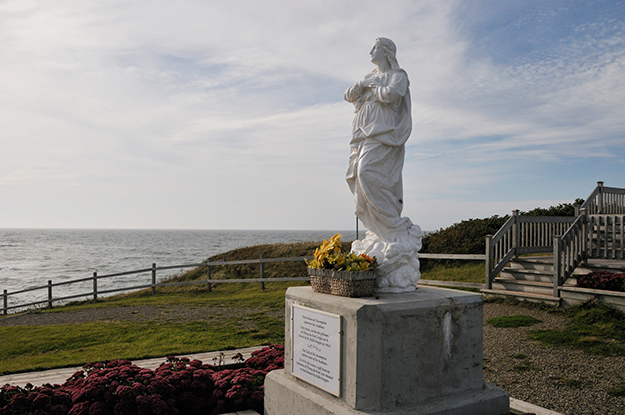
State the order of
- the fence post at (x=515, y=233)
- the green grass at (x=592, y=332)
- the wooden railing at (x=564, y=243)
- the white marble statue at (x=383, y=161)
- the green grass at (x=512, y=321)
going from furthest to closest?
the fence post at (x=515, y=233), the wooden railing at (x=564, y=243), the green grass at (x=512, y=321), the green grass at (x=592, y=332), the white marble statue at (x=383, y=161)

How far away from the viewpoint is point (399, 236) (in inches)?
187

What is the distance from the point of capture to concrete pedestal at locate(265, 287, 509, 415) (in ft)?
12.4

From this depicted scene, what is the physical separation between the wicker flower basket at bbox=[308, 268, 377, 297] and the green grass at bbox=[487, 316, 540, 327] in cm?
593

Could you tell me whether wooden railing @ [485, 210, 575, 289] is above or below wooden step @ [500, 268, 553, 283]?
above

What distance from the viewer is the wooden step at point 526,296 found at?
9.99 m

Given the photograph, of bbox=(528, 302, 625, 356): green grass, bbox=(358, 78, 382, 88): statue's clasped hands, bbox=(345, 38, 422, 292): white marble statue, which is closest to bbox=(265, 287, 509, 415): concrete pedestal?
bbox=(345, 38, 422, 292): white marble statue

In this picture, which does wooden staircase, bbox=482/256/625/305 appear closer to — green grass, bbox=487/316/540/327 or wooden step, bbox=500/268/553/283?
wooden step, bbox=500/268/553/283

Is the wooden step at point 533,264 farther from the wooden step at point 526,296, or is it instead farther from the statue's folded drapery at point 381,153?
the statue's folded drapery at point 381,153

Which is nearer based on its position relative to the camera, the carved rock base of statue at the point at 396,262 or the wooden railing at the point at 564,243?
the carved rock base of statue at the point at 396,262

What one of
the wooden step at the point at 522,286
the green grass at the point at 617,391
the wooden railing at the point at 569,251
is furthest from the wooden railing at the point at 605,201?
the green grass at the point at 617,391

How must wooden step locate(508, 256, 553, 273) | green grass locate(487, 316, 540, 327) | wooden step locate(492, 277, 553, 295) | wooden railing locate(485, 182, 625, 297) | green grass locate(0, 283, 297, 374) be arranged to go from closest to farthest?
green grass locate(0, 283, 297, 374) < green grass locate(487, 316, 540, 327) < wooden railing locate(485, 182, 625, 297) < wooden step locate(492, 277, 553, 295) < wooden step locate(508, 256, 553, 273)

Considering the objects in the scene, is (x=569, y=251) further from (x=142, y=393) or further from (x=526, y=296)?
(x=142, y=393)

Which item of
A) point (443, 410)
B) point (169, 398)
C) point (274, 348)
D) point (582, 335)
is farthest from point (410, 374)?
point (582, 335)

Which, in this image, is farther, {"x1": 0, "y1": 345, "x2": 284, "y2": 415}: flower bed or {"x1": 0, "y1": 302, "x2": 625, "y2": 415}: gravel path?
{"x1": 0, "y1": 302, "x2": 625, "y2": 415}: gravel path
